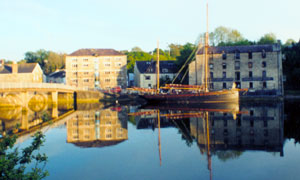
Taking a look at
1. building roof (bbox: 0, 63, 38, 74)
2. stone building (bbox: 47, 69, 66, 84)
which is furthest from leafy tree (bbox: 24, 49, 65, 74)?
building roof (bbox: 0, 63, 38, 74)

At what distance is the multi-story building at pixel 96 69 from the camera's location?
202 feet

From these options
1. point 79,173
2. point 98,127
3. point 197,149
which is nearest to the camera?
point 79,173

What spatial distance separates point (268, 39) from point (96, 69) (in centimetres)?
4417

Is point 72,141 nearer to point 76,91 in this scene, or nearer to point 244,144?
point 244,144

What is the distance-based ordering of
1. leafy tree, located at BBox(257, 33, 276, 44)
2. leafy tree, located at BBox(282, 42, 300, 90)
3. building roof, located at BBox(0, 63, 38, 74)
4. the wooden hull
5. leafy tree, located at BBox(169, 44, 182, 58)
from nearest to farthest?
the wooden hull < leafy tree, located at BBox(282, 42, 300, 90) < building roof, located at BBox(0, 63, 38, 74) < leafy tree, located at BBox(257, 33, 276, 44) < leafy tree, located at BBox(169, 44, 182, 58)

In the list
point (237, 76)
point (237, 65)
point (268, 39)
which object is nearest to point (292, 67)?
point (237, 65)

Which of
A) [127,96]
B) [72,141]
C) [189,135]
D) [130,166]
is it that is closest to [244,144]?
[189,135]

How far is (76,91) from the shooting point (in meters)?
48.8

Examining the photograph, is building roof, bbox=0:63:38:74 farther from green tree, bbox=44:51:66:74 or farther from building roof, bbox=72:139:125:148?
building roof, bbox=72:139:125:148

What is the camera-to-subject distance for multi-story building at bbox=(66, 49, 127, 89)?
2429 inches

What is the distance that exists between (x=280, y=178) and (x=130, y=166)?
5.89m

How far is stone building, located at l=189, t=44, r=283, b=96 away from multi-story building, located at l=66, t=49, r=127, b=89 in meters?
19.9

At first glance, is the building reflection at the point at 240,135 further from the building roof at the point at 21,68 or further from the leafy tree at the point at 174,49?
the leafy tree at the point at 174,49

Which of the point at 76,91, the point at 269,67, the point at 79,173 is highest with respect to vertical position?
the point at 269,67
